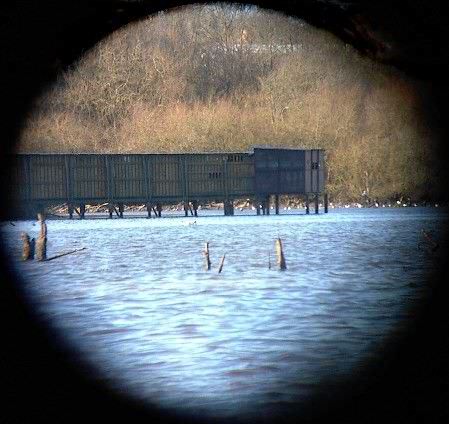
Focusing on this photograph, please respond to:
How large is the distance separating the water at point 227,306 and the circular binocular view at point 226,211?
5cm

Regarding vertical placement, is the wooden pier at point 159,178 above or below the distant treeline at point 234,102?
below

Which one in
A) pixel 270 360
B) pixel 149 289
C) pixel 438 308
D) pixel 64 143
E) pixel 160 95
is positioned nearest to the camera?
pixel 438 308

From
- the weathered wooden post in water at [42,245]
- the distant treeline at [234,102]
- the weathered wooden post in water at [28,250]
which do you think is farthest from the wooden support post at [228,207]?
the weathered wooden post in water at [28,250]

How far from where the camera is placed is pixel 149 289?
19.2m

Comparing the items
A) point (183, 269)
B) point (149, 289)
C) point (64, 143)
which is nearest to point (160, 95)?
point (64, 143)

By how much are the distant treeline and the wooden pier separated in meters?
4.90

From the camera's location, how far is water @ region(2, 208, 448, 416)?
10.5 m

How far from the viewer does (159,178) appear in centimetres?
4203

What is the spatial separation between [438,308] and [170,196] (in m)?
35.0

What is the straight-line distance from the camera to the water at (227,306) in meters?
10.5

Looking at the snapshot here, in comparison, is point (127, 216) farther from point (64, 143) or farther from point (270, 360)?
point (270, 360)

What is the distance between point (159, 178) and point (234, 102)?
14.1 m

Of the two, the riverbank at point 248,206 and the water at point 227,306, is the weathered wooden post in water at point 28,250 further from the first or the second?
the riverbank at point 248,206

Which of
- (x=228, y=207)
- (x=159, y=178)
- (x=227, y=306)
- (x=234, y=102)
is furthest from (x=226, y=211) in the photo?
(x=227, y=306)
